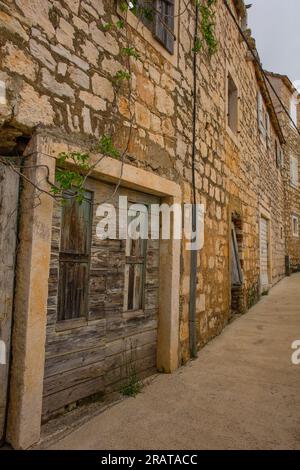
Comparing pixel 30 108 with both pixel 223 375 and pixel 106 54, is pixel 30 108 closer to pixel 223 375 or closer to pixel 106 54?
pixel 106 54

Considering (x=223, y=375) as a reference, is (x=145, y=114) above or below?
above

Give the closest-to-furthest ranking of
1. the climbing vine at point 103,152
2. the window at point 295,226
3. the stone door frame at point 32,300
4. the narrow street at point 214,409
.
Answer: the stone door frame at point 32,300 → the narrow street at point 214,409 → the climbing vine at point 103,152 → the window at point 295,226

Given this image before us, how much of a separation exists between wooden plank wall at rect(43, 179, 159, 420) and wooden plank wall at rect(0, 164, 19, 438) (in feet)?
0.92

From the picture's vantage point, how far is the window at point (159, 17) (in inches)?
120

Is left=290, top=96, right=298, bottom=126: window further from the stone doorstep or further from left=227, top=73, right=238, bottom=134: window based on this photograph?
the stone doorstep

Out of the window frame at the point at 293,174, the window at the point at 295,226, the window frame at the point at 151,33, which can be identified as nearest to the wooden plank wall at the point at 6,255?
the window frame at the point at 151,33

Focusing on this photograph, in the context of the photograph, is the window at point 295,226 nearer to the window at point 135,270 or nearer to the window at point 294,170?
the window at point 294,170

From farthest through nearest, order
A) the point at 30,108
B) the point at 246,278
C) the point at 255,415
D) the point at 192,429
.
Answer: the point at 246,278 < the point at 255,415 < the point at 192,429 < the point at 30,108

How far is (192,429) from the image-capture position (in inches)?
84.8

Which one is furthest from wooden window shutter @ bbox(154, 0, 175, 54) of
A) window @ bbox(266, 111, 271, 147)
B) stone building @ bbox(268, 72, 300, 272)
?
stone building @ bbox(268, 72, 300, 272)

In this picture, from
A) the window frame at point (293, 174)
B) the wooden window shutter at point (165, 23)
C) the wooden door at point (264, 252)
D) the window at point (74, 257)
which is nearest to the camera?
the window at point (74, 257)

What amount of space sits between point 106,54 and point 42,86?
79cm

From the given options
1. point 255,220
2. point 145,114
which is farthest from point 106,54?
point 255,220

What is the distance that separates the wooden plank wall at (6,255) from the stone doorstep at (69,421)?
272 millimetres
